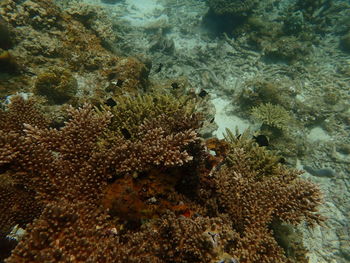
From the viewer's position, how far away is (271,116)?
711 cm

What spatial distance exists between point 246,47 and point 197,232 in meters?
10.8

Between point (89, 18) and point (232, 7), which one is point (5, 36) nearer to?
point (89, 18)

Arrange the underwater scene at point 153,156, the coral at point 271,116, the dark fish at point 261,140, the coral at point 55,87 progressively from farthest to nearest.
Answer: the coral at point 271,116 → the dark fish at point 261,140 → the coral at point 55,87 → the underwater scene at point 153,156

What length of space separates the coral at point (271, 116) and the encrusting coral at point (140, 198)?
128 inches

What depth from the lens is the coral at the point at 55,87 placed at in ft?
16.1

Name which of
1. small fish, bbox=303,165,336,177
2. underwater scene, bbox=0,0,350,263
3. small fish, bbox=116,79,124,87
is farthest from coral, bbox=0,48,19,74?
small fish, bbox=303,165,336,177

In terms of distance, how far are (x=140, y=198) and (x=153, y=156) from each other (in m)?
0.55

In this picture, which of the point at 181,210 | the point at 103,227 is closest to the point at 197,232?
the point at 181,210

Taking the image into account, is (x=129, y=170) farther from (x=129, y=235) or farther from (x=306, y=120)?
(x=306, y=120)

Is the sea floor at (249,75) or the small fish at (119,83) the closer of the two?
the small fish at (119,83)

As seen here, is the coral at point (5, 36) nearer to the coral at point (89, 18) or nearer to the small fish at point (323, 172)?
the coral at point (89, 18)

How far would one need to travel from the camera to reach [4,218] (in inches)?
114

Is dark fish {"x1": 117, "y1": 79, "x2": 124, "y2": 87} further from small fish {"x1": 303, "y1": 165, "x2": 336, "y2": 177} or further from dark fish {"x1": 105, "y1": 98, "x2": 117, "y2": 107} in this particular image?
small fish {"x1": 303, "y1": 165, "x2": 336, "y2": 177}

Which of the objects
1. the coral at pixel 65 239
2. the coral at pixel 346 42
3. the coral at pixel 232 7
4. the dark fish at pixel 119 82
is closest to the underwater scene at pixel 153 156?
the coral at pixel 65 239
